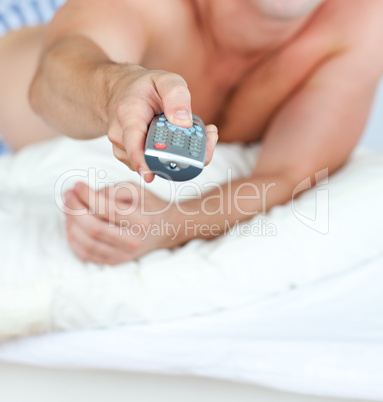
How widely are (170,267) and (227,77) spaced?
346 millimetres

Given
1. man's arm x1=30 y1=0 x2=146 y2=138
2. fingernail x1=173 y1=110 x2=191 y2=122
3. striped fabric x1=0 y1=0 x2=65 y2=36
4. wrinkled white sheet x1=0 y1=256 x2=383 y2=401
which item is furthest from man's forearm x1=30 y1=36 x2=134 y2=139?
striped fabric x1=0 y1=0 x2=65 y2=36

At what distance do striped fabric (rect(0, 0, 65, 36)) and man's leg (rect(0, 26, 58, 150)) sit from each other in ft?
0.62

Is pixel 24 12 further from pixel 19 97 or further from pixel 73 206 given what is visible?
pixel 73 206

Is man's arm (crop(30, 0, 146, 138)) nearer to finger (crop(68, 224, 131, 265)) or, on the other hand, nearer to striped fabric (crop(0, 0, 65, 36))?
finger (crop(68, 224, 131, 265))

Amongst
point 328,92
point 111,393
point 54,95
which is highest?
point 54,95

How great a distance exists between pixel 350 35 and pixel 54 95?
47 centimetres

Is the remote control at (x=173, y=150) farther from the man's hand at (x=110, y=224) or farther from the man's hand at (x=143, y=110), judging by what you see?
the man's hand at (x=110, y=224)

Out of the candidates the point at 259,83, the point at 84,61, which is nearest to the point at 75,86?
the point at 84,61

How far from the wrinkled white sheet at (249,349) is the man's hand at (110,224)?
9cm

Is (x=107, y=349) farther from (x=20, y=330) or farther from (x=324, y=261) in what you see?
(x=324, y=261)

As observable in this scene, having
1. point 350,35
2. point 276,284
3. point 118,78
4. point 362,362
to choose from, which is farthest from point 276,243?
point 350,35

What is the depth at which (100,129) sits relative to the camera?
537mm

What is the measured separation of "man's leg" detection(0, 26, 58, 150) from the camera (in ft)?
3.10

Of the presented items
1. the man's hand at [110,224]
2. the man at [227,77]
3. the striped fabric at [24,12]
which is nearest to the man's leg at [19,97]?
the man at [227,77]
